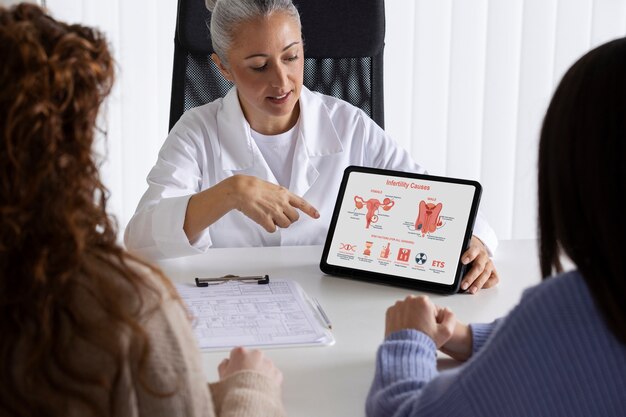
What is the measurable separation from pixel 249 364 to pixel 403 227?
566 mm

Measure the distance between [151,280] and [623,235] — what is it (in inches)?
17.9

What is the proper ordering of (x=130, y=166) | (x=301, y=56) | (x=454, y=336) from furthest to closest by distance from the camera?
(x=130, y=166)
(x=301, y=56)
(x=454, y=336)

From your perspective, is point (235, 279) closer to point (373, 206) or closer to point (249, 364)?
point (373, 206)

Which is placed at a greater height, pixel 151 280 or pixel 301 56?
pixel 301 56

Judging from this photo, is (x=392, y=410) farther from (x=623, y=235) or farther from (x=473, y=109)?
(x=473, y=109)

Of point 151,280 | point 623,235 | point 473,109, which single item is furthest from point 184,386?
point 473,109

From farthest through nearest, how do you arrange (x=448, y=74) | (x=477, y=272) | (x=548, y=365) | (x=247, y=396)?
1. (x=448, y=74)
2. (x=477, y=272)
3. (x=247, y=396)
4. (x=548, y=365)

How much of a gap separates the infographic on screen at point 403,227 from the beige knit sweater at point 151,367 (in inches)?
29.1

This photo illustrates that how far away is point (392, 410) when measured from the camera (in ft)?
3.17

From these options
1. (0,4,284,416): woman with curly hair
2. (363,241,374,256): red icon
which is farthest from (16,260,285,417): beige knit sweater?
(363,241,374,256): red icon

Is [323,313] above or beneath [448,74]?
beneath

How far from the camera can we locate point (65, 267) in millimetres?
734

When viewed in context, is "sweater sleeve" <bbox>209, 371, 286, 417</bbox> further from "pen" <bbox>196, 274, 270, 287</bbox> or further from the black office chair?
the black office chair

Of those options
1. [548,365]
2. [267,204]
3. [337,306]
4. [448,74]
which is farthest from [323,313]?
[448,74]
